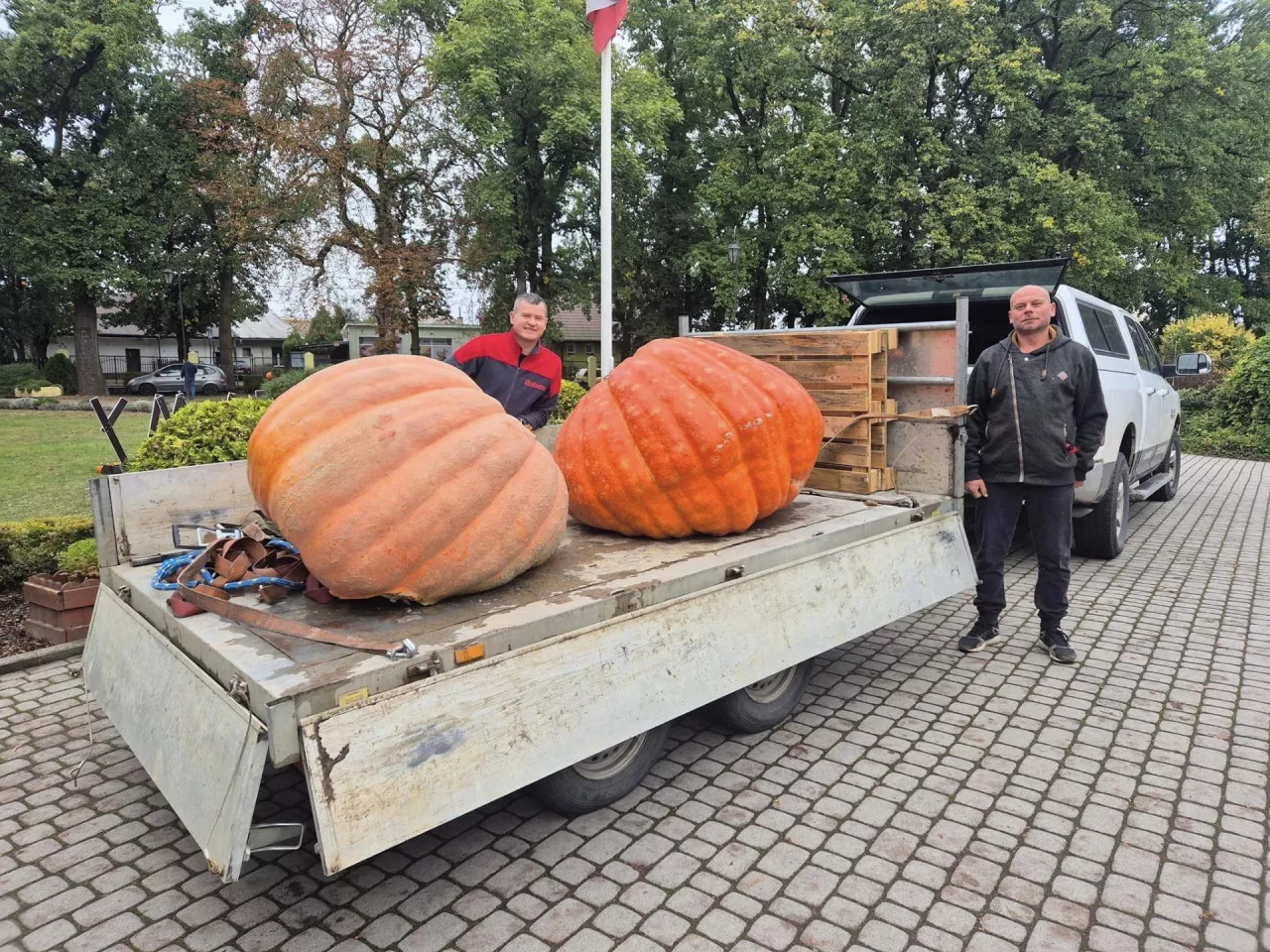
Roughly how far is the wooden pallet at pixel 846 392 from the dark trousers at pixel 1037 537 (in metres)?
0.63

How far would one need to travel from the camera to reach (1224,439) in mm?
15852

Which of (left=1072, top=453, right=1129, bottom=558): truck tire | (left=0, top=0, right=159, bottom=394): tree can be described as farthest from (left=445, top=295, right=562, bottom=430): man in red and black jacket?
(left=0, top=0, right=159, bottom=394): tree

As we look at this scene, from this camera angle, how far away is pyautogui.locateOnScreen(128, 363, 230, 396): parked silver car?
35906 millimetres

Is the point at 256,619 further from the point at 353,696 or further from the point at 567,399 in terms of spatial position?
the point at 567,399

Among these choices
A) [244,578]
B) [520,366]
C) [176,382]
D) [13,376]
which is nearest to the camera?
[244,578]

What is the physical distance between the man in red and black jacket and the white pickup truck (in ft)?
9.14

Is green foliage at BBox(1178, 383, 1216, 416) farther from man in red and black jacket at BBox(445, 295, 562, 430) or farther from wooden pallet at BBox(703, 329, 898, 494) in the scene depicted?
man in red and black jacket at BBox(445, 295, 562, 430)

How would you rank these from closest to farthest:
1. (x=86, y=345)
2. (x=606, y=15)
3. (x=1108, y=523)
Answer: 1. (x=1108, y=523)
2. (x=606, y=15)
3. (x=86, y=345)

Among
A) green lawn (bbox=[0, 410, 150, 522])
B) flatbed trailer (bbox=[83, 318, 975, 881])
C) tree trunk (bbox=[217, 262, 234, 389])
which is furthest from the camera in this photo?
tree trunk (bbox=[217, 262, 234, 389])

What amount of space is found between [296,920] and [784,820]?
1.74m

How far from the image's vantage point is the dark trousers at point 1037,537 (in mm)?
4586

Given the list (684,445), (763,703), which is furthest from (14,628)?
(763,703)

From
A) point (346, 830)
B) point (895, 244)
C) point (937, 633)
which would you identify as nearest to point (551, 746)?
point (346, 830)

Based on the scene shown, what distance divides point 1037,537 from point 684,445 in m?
2.44
